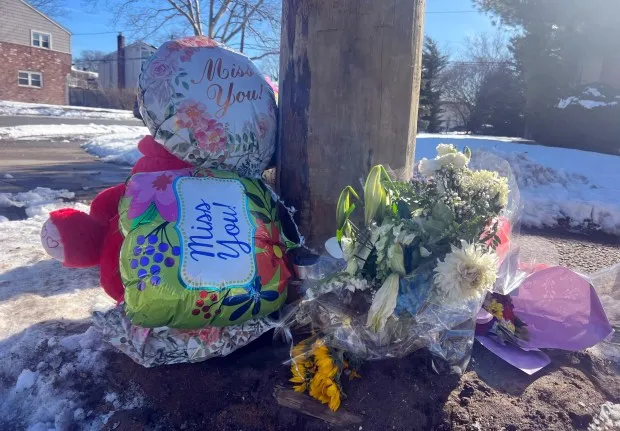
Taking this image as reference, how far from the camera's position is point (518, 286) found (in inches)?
88.1

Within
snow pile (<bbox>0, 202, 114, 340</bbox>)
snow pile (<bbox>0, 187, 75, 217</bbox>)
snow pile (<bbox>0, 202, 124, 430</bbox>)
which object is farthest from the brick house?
snow pile (<bbox>0, 202, 124, 430</bbox>)

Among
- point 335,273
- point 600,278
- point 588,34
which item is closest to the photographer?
point 335,273

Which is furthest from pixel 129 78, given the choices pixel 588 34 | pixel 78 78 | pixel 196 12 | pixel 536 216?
pixel 536 216

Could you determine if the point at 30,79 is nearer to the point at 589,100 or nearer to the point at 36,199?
the point at 36,199

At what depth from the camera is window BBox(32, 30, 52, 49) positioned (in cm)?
3472

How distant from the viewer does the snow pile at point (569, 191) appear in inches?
Result: 228

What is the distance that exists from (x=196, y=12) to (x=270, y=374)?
46.7 ft

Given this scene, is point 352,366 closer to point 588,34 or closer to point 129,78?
point 588,34

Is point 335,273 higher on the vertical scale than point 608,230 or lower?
higher

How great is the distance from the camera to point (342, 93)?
1975mm

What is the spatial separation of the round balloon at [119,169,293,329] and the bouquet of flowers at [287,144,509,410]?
214 mm

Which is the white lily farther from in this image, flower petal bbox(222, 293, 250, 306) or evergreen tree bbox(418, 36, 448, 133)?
evergreen tree bbox(418, 36, 448, 133)

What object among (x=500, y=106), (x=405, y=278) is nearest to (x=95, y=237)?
(x=405, y=278)

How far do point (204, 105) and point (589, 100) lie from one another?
1335 centimetres
